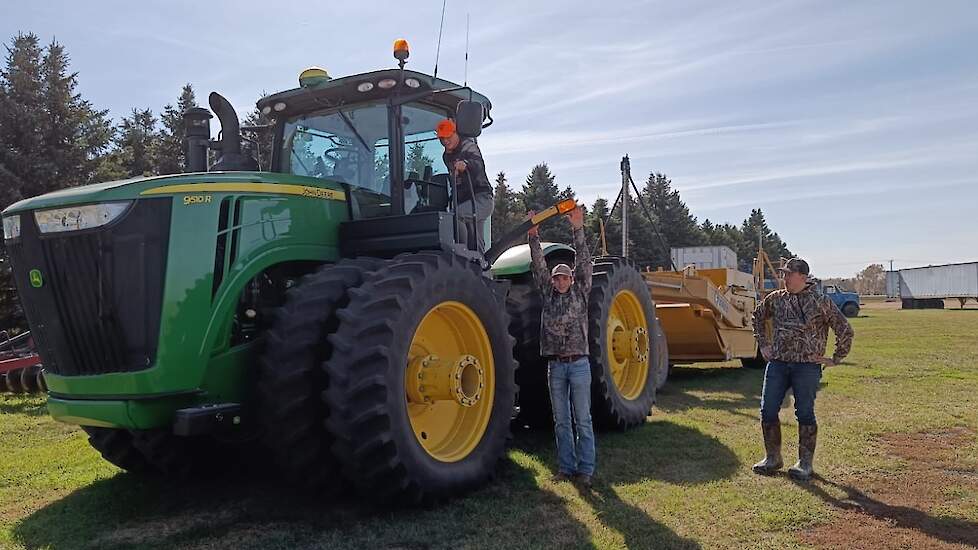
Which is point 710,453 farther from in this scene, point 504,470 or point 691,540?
A: point 691,540

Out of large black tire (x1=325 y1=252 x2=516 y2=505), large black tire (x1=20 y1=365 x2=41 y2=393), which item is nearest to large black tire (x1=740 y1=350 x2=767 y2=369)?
large black tire (x1=325 y1=252 x2=516 y2=505)

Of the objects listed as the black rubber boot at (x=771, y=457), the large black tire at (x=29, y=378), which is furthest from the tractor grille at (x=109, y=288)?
the large black tire at (x=29, y=378)

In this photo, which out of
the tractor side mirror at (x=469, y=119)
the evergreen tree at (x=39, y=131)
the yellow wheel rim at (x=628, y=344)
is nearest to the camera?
the tractor side mirror at (x=469, y=119)

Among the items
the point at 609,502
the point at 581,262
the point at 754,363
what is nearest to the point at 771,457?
the point at 609,502

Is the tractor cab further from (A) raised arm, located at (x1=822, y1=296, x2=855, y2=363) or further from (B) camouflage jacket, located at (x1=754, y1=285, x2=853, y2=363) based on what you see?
(A) raised arm, located at (x1=822, y1=296, x2=855, y2=363)

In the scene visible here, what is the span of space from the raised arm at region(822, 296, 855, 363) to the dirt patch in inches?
35.2

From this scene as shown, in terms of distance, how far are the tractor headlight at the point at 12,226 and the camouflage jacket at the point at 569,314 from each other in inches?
137

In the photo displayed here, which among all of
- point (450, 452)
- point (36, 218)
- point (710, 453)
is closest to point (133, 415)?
point (36, 218)

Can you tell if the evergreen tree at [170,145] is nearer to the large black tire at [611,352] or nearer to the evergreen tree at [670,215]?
the large black tire at [611,352]

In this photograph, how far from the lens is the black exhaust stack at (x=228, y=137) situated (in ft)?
20.2

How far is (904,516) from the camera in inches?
183

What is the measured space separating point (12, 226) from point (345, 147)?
Result: 2.33 metres

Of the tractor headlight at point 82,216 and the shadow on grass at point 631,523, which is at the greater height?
the tractor headlight at point 82,216

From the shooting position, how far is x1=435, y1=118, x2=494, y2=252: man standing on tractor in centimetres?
589
